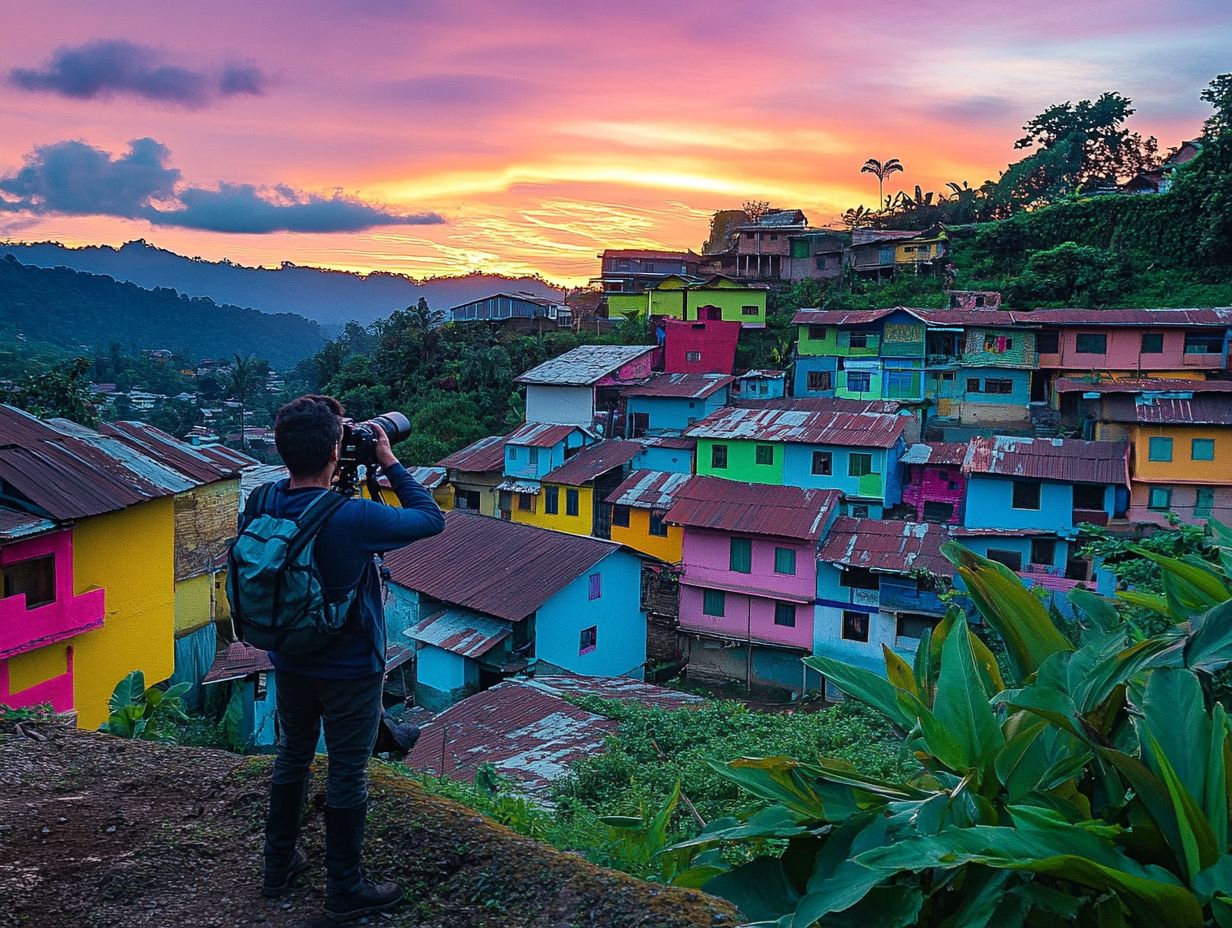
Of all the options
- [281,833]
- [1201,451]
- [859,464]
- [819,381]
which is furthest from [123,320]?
[281,833]

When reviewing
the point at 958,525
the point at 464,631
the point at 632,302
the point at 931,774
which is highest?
the point at 632,302

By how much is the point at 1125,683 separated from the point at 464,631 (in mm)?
17008

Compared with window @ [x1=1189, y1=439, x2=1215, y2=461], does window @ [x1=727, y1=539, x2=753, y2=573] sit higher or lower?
lower

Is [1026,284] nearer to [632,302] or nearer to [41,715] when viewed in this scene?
[632,302]

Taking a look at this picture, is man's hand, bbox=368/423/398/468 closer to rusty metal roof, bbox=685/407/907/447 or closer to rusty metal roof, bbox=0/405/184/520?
rusty metal roof, bbox=0/405/184/520

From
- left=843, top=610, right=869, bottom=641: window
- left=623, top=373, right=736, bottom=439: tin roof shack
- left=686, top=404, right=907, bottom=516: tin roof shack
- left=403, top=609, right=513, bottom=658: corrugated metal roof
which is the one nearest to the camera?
left=403, top=609, right=513, bottom=658: corrugated metal roof

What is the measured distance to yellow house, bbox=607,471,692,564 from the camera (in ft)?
80.2

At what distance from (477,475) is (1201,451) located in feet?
63.8

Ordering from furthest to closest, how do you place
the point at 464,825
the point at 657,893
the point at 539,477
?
the point at 539,477 < the point at 464,825 < the point at 657,893

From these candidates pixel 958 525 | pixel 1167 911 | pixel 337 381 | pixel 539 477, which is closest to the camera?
pixel 1167 911

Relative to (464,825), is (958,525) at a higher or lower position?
lower

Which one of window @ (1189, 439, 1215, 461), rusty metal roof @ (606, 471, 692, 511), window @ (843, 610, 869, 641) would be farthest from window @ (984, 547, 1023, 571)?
rusty metal roof @ (606, 471, 692, 511)

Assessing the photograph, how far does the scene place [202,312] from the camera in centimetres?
9494

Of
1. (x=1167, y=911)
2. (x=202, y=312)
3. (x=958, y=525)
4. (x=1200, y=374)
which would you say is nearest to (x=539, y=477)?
(x=958, y=525)
